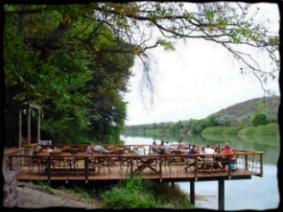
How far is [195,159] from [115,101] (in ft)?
48.7

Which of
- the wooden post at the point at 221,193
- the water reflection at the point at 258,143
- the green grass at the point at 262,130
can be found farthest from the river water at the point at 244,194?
the green grass at the point at 262,130

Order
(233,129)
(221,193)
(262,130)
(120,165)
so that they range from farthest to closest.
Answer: (233,129) < (262,130) < (221,193) < (120,165)

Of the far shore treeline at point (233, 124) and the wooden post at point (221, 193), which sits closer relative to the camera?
the wooden post at point (221, 193)

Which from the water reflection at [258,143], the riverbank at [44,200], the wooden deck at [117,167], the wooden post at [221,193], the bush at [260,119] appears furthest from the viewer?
the bush at [260,119]

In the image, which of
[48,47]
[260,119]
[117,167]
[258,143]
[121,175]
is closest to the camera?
[48,47]

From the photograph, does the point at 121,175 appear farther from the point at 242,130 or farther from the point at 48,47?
the point at 242,130

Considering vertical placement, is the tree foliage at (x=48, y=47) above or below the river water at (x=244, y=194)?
above

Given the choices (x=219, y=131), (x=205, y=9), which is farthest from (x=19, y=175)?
(x=219, y=131)

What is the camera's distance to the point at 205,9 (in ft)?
27.2

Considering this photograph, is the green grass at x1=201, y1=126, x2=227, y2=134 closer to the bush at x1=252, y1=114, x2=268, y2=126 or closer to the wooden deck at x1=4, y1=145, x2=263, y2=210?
the bush at x1=252, y1=114, x2=268, y2=126

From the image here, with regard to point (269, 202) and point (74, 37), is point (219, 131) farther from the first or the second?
point (74, 37)

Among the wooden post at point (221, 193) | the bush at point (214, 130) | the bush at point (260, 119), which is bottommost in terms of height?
the wooden post at point (221, 193)

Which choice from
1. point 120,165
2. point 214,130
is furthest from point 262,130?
point 120,165

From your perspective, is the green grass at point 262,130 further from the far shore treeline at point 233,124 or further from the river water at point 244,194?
the river water at point 244,194
